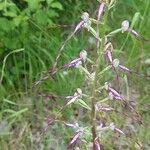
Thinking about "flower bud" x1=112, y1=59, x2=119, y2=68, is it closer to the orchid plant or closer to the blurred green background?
the orchid plant

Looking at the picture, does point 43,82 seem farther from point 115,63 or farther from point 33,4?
point 115,63

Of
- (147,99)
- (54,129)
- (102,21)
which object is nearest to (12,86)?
(54,129)

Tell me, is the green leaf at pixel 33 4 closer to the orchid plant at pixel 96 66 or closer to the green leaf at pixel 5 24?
the green leaf at pixel 5 24

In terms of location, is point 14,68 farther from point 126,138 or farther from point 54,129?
point 126,138

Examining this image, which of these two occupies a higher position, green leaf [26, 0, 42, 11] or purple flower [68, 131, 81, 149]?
green leaf [26, 0, 42, 11]

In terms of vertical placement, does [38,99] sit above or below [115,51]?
below

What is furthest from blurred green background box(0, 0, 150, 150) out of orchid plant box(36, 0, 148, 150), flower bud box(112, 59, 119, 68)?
flower bud box(112, 59, 119, 68)

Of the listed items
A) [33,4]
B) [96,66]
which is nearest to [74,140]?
[96,66]

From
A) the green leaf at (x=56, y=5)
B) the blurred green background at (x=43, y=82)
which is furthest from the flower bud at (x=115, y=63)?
the green leaf at (x=56, y=5)
